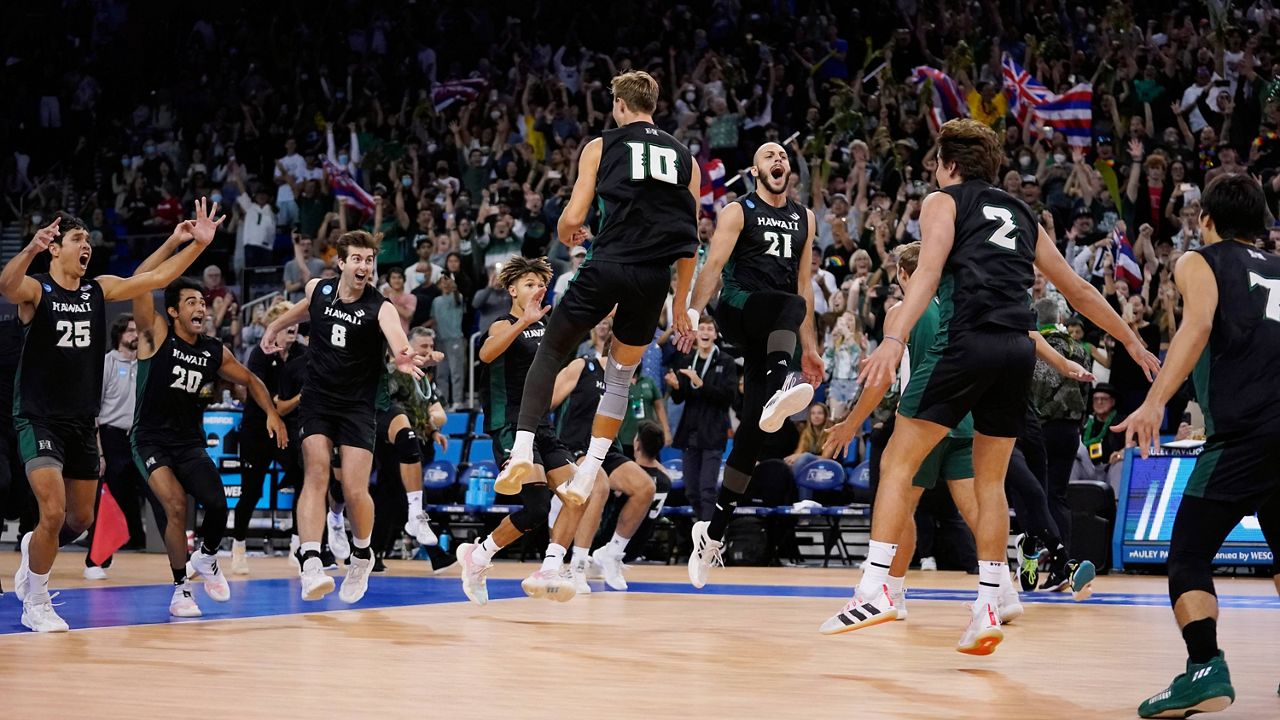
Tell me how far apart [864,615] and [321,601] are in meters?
A: 5.13

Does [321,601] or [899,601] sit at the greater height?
[899,601]

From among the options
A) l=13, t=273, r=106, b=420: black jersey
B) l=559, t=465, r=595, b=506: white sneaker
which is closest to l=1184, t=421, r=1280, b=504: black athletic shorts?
l=559, t=465, r=595, b=506: white sneaker

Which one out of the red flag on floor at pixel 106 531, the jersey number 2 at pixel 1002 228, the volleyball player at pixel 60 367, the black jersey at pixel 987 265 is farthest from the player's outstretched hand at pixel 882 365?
the red flag on floor at pixel 106 531

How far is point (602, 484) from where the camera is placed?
11680 millimetres

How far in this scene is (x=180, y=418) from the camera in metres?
9.87

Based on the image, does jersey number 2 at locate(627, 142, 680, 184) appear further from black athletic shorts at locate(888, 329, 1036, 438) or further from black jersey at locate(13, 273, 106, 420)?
black jersey at locate(13, 273, 106, 420)

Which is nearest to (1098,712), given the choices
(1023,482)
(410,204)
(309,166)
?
(1023,482)

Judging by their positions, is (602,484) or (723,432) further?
(723,432)

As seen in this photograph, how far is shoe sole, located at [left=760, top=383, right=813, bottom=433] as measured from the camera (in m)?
8.28

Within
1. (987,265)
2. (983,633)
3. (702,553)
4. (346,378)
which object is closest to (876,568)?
(983,633)

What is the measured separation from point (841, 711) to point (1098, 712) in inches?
36.0

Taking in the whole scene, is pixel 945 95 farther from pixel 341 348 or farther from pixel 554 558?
pixel 554 558

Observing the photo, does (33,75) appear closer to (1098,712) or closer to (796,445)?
(796,445)

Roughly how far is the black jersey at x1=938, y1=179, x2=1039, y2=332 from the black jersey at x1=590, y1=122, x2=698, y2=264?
1.67 m
